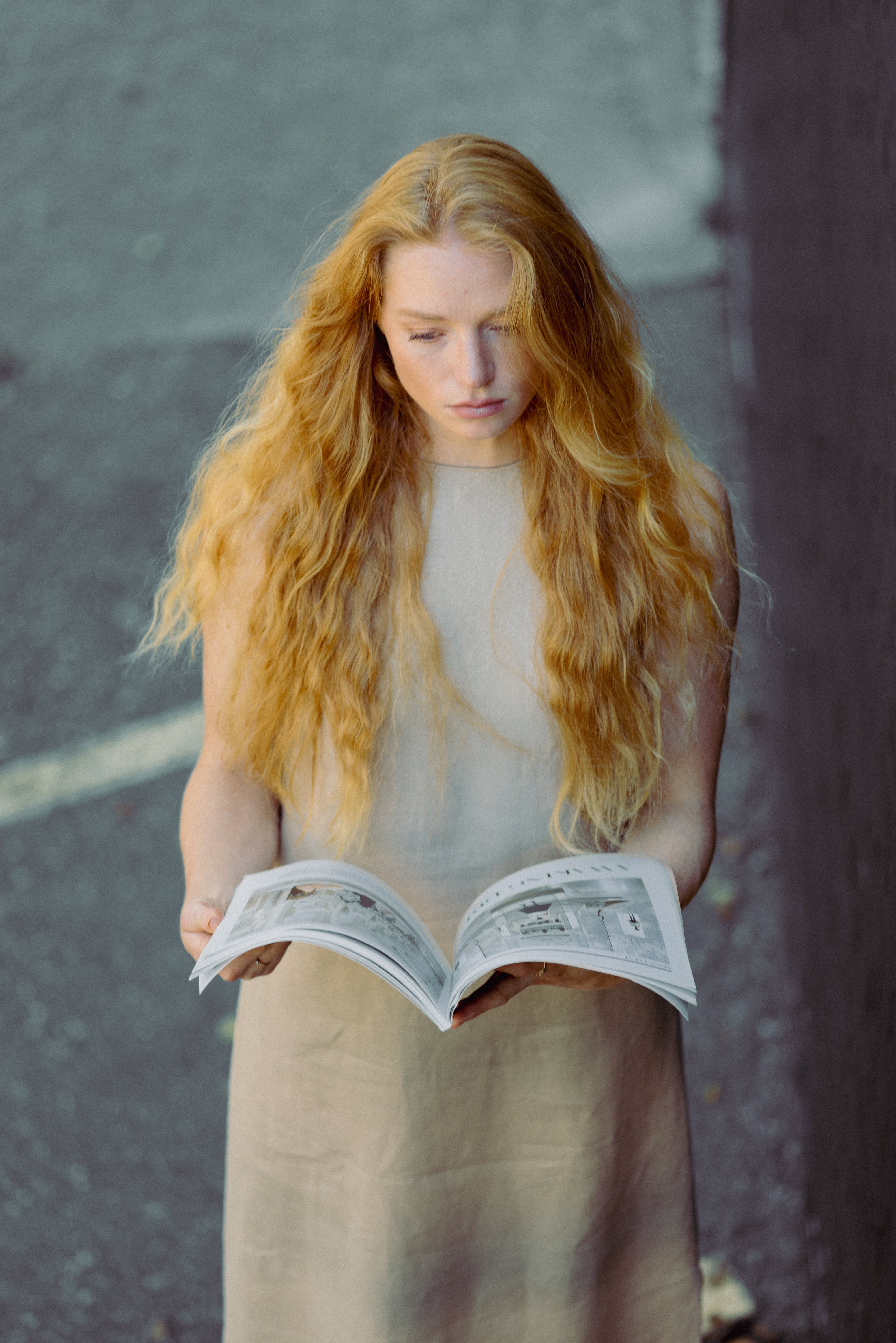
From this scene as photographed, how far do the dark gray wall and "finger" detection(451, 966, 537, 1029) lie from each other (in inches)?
25.7

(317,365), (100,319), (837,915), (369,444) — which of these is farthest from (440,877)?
(100,319)

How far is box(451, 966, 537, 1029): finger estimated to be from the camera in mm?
1338

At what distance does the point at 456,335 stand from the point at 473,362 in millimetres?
40

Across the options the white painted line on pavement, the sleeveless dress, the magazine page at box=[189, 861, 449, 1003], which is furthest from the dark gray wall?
the white painted line on pavement

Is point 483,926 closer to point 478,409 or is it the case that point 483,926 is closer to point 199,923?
point 199,923

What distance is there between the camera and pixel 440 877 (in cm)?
155

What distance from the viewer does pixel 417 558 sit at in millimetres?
1508

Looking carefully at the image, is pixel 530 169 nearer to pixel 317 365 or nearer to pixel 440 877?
pixel 317 365

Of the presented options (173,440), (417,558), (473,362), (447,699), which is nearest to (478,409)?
(473,362)

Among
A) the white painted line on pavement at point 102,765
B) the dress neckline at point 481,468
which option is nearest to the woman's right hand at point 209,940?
the dress neckline at point 481,468

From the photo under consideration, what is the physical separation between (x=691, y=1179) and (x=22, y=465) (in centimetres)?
400

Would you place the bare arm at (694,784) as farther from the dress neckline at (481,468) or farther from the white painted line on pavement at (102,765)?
the white painted line on pavement at (102,765)

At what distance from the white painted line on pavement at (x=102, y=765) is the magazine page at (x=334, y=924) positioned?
7.85 feet

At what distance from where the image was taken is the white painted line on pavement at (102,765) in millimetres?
3742
